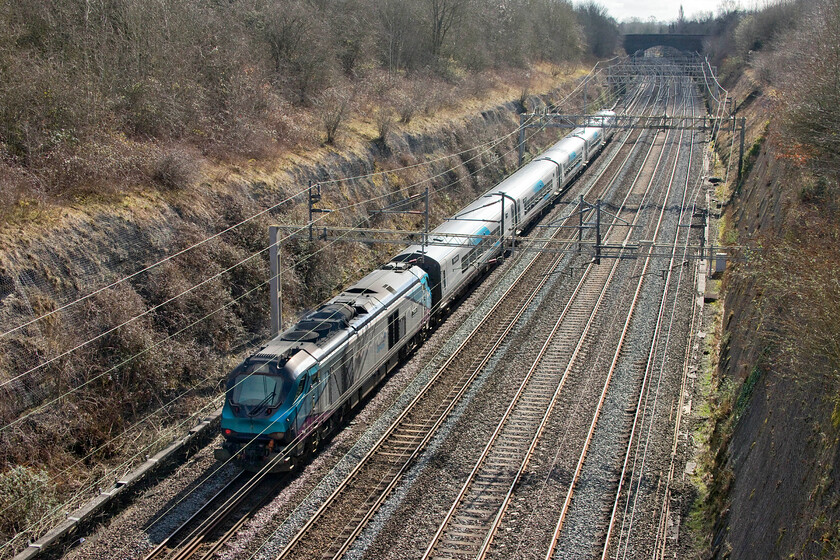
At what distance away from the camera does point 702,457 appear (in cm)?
1547

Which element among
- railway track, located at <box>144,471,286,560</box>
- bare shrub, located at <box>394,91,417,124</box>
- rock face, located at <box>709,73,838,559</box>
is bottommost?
railway track, located at <box>144,471,286,560</box>

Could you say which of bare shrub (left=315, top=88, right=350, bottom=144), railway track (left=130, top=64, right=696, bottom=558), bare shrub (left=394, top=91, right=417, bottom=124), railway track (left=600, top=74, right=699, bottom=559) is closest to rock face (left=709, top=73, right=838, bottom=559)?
railway track (left=600, top=74, right=699, bottom=559)

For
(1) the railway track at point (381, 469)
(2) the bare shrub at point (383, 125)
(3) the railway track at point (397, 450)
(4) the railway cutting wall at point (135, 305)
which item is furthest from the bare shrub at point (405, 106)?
(1) the railway track at point (381, 469)

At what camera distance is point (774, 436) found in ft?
41.0

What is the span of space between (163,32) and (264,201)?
7.97 meters

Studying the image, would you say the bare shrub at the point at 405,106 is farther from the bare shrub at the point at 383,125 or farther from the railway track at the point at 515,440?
the railway track at the point at 515,440

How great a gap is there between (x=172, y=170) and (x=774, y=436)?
17.5m

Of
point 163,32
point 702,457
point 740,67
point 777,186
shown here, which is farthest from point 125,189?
point 740,67

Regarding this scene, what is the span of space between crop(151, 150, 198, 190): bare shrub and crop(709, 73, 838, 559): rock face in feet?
52.9

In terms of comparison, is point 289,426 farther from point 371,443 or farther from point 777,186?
point 777,186

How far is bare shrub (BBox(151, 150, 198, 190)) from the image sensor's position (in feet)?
69.0

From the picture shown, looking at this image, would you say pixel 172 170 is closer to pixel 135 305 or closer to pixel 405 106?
pixel 135 305

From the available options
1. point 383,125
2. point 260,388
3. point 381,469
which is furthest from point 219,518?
point 383,125

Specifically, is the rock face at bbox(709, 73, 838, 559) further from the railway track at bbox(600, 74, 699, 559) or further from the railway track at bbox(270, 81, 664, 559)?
the railway track at bbox(270, 81, 664, 559)
